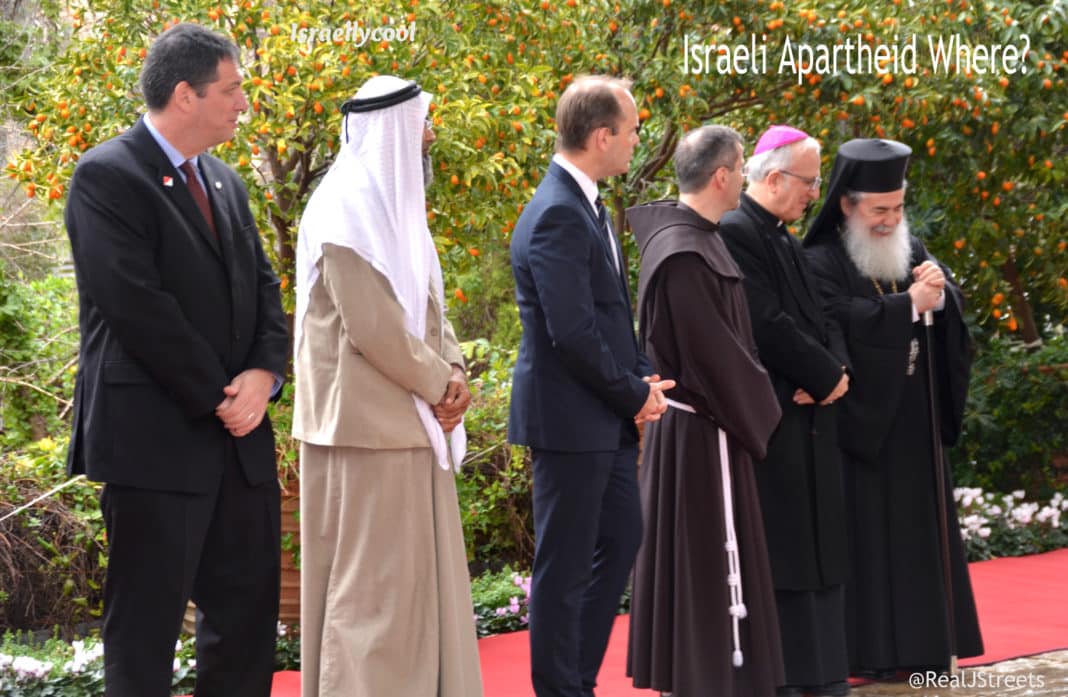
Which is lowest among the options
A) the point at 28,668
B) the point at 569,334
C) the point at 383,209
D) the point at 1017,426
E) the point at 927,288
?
the point at 28,668

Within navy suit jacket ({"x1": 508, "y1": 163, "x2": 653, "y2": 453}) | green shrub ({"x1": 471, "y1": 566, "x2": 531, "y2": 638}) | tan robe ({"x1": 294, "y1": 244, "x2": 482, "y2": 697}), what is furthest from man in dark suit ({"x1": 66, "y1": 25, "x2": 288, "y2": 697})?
green shrub ({"x1": 471, "y1": 566, "x2": 531, "y2": 638})

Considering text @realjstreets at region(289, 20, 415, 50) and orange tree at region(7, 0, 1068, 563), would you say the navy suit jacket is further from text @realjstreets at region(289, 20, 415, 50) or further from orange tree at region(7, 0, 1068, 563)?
text @realjstreets at region(289, 20, 415, 50)

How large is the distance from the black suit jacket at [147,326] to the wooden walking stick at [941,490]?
2926mm

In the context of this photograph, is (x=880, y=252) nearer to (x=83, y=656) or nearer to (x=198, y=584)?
(x=198, y=584)

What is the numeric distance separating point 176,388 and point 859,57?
5.55 meters

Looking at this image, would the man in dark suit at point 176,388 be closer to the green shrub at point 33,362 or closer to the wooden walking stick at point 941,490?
the wooden walking stick at point 941,490

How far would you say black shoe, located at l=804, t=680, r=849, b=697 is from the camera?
5.28 m

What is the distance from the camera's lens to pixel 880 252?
5684 millimetres

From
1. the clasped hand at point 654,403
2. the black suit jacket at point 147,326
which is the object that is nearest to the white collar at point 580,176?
the clasped hand at point 654,403

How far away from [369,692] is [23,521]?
3.19m

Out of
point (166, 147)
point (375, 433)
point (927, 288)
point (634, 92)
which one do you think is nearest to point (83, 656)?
point (375, 433)

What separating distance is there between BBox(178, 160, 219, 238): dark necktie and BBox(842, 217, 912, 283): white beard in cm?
284

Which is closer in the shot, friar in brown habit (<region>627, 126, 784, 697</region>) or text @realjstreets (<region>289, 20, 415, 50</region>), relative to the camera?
friar in brown habit (<region>627, 126, 784, 697</region>)

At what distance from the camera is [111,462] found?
3621mm
